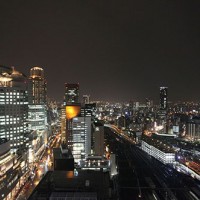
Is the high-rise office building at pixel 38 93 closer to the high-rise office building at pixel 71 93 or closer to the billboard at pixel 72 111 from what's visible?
the high-rise office building at pixel 71 93

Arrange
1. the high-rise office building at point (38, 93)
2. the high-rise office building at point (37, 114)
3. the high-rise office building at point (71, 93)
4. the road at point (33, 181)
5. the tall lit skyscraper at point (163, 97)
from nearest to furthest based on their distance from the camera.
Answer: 1. the road at point (33, 181)
2. the high-rise office building at point (37, 114)
3. the high-rise office building at point (38, 93)
4. the high-rise office building at point (71, 93)
5. the tall lit skyscraper at point (163, 97)

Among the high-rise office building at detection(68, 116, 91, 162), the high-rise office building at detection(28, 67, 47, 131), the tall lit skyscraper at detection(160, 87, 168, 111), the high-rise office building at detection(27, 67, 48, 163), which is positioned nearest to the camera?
the high-rise office building at detection(68, 116, 91, 162)

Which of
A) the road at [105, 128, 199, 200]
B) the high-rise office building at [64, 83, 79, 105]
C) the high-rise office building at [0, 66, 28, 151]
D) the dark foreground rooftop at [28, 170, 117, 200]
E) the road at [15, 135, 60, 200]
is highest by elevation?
the high-rise office building at [64, 83, 79, 105]

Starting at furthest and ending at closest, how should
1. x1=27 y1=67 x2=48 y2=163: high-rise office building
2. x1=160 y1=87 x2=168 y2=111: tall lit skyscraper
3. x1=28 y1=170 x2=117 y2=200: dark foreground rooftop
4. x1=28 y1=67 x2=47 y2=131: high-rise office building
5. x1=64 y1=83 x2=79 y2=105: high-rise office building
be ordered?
x1=160 y1=87 x2=168 y2=111: tall lit skyscraper, x1=64 y1=83 x2=79 y2=105: high-rise office building, x1=28 y1=67 x2=47 y2=131: high-rise office building, x1=27 y1=67 x2=48 y2=163: high-rise office building, x1=28 y1=170 x2=117 y2=200: dark foreground rooftop

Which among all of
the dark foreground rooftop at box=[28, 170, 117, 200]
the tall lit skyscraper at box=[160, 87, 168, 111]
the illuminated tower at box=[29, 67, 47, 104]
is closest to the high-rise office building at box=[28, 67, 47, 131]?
the illuminated tower at box=[29, 67, 47, 104]

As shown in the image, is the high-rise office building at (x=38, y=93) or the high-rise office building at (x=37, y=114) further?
the high-rise office building at (x=38, y=93)

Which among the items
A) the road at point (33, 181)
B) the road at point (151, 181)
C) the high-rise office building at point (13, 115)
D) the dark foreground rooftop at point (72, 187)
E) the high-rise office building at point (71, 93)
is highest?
the high-rise office building at point (71, 93)

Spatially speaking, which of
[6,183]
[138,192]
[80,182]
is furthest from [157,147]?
[80,182]

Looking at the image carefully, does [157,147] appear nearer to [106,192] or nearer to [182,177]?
[182,177]

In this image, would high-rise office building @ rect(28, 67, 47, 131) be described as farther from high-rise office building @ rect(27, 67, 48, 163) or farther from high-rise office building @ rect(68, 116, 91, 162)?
high-rise office building @ rect(68, 116, 91, 162)

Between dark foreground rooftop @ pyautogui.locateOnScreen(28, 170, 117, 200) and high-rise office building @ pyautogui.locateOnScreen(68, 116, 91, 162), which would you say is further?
high-rise office building @ pyautogui.locateOnScreen(68, 116, 91, 162)

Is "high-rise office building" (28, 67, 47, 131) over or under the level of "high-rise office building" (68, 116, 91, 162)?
over

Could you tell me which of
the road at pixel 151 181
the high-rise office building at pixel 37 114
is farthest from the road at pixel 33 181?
the road at pixel 151 181

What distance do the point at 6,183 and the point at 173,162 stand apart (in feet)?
38.8
